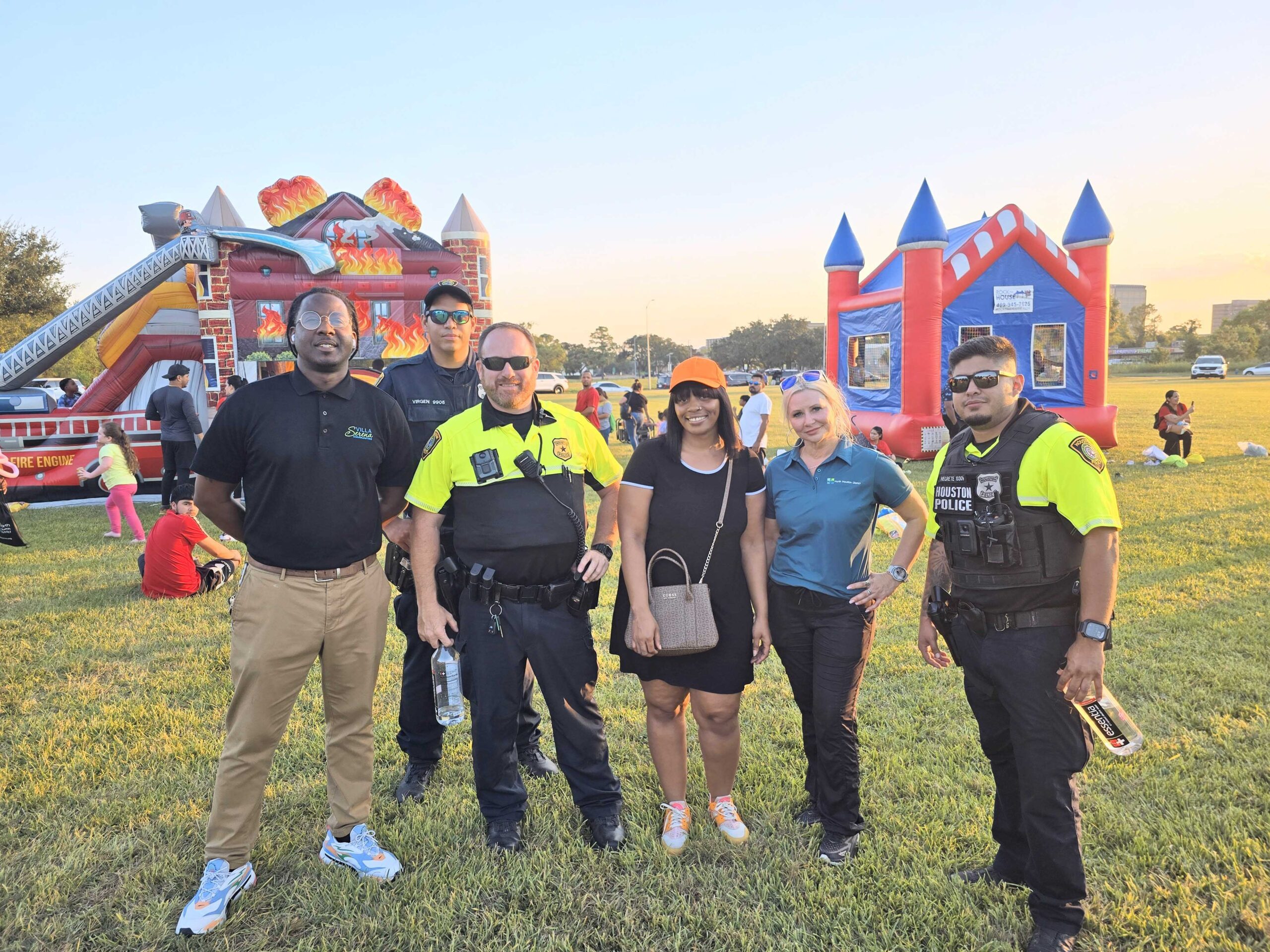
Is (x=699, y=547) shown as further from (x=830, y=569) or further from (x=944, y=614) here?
(x=944, y=614)

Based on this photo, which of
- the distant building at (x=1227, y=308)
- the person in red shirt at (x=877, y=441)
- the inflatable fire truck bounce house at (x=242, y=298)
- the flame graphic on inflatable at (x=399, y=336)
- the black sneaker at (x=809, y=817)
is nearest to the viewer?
the black sneaker at (x=809, y=817)

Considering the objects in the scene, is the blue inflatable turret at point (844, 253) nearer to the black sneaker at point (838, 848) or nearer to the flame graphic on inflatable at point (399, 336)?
the flame graphic on inflatable at point (399, 336)

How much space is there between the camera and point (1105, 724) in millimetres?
2457

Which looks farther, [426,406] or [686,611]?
[426,406]

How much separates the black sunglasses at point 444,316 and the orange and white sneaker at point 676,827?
97.5 inches

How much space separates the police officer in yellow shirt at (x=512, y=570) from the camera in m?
3.01

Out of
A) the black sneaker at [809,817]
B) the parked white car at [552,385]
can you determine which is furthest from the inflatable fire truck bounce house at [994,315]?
the parked white car at [552,385]

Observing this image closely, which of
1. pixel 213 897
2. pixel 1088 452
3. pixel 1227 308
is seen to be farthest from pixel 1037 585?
pixel 1227 308

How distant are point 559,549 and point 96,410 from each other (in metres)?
13.9

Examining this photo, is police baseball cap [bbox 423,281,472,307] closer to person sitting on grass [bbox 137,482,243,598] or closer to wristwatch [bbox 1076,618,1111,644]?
wristwatch [bbox 1076,618,1111,644]

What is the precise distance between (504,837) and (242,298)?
12878 mm

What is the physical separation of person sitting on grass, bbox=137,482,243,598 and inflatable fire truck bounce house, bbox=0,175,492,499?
699cm

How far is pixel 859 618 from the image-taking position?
2.99 metres

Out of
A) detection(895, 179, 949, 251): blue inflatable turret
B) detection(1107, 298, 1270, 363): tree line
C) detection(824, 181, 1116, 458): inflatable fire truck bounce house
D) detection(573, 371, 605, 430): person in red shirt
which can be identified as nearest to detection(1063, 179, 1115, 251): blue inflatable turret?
detection(824, 181, 1116, 458): inflatable fire truck bounce house
